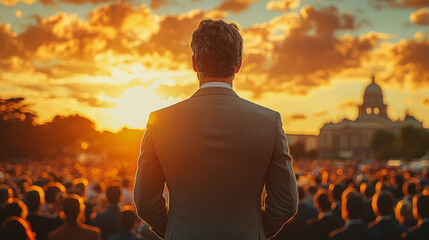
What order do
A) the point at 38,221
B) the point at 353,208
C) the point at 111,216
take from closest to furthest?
the point at 353,208
the point at 38,221
the point at 111,216

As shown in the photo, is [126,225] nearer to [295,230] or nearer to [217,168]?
[295,230]

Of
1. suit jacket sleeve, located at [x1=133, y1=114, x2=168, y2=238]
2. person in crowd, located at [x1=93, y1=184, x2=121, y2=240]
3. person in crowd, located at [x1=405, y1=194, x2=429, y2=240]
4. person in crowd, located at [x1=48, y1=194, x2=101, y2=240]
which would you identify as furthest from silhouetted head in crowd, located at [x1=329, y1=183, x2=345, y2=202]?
suit jacket sleeve, located at [x1=133, y1=114, x2=168, y2=238]

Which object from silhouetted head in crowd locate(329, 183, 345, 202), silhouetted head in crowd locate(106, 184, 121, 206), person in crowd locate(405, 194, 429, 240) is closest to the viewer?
person in crowd locate(405, 194, 429, 240)

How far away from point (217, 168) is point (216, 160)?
44 millimetres

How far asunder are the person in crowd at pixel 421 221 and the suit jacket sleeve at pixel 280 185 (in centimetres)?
380

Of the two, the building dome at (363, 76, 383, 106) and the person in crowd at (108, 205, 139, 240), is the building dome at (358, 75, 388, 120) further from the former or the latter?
the person in crowd at (108, 205, 139, 240)

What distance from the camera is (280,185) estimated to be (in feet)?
9.68

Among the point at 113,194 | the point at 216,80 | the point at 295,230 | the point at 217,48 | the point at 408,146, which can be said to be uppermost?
the point at 408,146

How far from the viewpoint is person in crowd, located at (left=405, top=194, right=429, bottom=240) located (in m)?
6.19

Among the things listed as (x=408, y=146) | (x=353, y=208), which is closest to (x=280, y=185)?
(x=353, y=208)

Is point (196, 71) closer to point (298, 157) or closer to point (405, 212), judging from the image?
point (405, 212)

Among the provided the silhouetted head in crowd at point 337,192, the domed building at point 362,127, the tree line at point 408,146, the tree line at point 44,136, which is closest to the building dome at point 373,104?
the domed building at point 362,127

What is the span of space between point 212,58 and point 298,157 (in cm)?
10355

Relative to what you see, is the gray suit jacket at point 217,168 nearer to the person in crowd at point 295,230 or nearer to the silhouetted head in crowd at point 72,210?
the silhouetted head in crowd at point 72,210
